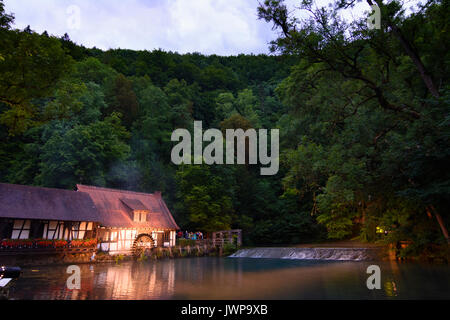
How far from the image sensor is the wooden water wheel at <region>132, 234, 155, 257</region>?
2845 centimetres

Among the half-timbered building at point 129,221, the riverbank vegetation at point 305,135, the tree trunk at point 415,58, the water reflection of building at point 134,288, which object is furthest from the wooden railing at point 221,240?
the tree trunk at point 415,58

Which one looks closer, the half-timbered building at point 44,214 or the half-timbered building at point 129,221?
the half-timbered building at point 44,214

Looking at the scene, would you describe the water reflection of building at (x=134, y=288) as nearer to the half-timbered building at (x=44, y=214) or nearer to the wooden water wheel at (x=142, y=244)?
the half-timbered building at (x=44, y=214)

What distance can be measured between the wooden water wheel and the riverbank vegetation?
799cm

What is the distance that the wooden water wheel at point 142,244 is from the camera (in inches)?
1120

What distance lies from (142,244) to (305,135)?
18.8 metres

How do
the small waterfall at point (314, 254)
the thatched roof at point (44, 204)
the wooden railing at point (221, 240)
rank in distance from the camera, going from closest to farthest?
the thatched roof at point (44, 204), the small waterfall at point (314, 254), the wooden railing at point (221, 240)

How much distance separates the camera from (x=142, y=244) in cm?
3053

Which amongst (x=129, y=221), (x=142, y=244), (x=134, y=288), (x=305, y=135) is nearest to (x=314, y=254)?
(x=305, y=135)

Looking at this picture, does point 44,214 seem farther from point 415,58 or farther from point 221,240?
point 415,58

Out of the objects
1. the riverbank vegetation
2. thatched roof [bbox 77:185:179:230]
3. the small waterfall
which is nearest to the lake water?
the riverbank vegetation

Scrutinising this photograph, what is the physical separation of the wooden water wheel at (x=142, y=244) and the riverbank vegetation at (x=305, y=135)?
799cm

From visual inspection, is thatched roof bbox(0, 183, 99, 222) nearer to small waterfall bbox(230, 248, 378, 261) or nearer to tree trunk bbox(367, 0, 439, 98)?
small waterfall bbox(230, 248, 378, 261)
